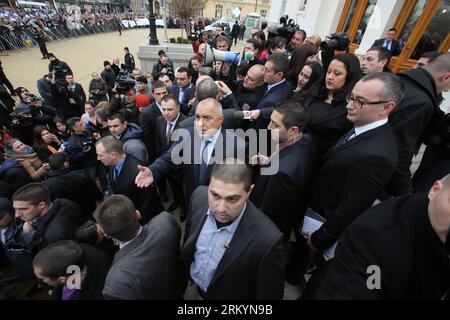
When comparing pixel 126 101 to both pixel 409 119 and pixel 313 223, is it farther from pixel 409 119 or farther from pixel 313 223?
pixel 409 119

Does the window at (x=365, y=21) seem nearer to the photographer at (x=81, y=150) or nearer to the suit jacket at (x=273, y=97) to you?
Result: the suit jacket at (x=273, y=97)

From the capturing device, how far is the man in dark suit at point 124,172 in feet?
8.82

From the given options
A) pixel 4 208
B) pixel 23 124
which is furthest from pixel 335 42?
pixel 23 124

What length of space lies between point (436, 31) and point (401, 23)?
3.06 ft

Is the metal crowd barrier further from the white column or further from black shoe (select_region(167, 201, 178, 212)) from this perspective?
the white column

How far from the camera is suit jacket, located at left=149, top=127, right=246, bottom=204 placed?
2588 millimetres

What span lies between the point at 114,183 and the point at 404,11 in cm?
863

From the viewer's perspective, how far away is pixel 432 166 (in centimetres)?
274

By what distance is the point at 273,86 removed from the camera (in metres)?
3.37

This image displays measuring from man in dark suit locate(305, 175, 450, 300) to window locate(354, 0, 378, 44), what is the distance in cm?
870

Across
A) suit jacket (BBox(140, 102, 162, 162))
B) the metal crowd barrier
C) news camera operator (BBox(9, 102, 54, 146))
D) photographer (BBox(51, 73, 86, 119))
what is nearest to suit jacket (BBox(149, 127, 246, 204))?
suit jacket (BBox(140, 102, 162, 162))

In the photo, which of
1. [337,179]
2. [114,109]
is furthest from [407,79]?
[114,109]

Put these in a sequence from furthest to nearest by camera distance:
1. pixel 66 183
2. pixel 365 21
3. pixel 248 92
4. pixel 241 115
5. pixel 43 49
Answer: pixel 43 49
pixel 365 21
pixel 248 92
pixel 66 183
pixel 241 115

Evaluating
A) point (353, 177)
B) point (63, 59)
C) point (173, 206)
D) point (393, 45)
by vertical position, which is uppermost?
point (393, 45)
